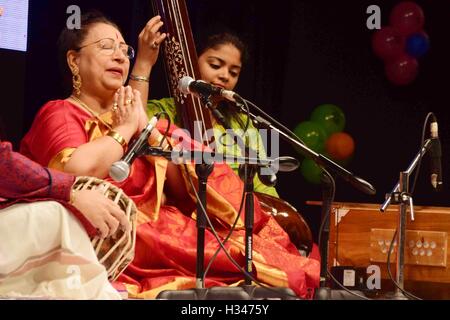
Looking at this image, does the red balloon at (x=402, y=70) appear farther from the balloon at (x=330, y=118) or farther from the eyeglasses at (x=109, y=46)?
the eyeglasses at (x=109, y=46)

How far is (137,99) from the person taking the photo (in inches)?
150

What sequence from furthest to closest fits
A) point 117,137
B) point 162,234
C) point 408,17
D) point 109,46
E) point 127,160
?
point 408,17 < point 109,46 < point 162,234 < point 117,137 < point 127,160

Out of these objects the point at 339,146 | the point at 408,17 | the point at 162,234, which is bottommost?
the point at 162,234

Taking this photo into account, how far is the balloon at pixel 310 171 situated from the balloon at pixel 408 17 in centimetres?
106

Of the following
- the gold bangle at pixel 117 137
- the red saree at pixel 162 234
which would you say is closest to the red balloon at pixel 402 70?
the red saree at pixel 162 234

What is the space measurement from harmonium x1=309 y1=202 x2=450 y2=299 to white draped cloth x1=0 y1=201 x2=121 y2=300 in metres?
1.56

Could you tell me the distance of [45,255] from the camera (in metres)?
2.89

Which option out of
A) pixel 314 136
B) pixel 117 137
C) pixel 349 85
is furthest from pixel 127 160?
pixel 349 85

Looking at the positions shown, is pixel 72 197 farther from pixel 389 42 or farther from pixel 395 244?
pixel 389 42

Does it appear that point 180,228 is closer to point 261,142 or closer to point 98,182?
point 98,182

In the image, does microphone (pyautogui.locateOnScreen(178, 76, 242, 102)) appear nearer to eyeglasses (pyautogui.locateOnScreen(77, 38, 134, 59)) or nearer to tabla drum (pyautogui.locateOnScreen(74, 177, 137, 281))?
tabla drum (pyautogui.locateOnScreen(74, 177, 137, 281))

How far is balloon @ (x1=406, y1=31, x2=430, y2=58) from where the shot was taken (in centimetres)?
562

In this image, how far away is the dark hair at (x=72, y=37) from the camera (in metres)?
4.02

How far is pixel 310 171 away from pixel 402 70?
92 cm
